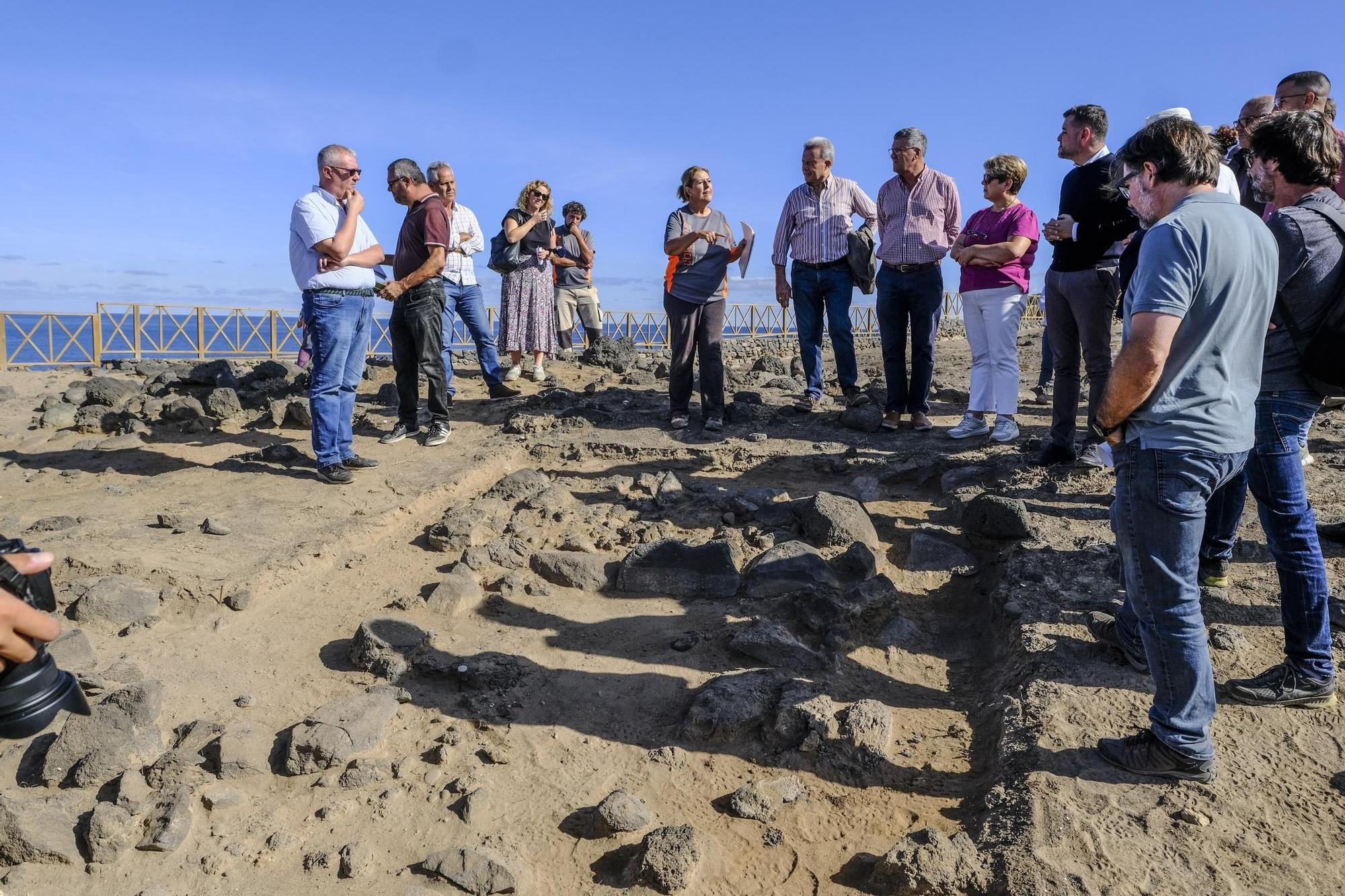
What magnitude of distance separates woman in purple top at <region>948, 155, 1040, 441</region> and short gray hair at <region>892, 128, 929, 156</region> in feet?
2.08

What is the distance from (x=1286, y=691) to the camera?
2.80 metres

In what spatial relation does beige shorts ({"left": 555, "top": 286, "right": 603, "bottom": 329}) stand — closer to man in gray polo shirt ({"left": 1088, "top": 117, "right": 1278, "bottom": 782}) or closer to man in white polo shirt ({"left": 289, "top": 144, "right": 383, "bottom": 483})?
man in white polo shirt ({"left": 289, "top": 144, "right": 383, "bottom": 483})

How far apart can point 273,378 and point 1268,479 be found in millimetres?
8461

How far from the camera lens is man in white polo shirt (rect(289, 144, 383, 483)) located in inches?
202

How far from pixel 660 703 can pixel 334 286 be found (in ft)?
10.8

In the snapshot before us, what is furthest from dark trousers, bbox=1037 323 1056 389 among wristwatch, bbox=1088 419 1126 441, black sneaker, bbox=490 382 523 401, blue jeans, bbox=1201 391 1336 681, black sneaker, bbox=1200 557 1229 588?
wristwatch, bbox=1088 419 1126 441

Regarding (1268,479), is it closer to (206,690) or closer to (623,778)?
(623,778)

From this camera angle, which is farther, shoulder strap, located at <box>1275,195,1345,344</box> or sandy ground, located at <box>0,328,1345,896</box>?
shoulder strap, located at <box>1275,195,1345,344</box>

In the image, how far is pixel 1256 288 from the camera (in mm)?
2375

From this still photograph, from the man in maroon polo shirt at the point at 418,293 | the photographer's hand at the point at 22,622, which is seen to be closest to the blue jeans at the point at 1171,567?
the photographer's hand at the point at 22,622

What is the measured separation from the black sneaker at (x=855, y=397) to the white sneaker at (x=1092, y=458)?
6.45 feet

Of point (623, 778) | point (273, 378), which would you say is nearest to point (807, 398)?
point (623, 778)

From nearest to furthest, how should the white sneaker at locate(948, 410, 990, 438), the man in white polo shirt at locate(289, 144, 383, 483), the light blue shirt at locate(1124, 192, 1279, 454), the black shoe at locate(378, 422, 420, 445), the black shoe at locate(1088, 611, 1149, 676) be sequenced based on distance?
the light blue shirt at locate(1124, 192, 1279, 454) → the black shoe at locate(1088, 611, 1149, 676) → the man in white polo shirt at locate(289, 144, 383, 483) → the white sneaker at locate(948, 410, 990, 438) → the black shoe at locate(378, 422, 420, 445)

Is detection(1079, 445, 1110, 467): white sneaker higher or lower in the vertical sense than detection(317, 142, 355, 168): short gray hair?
lower
